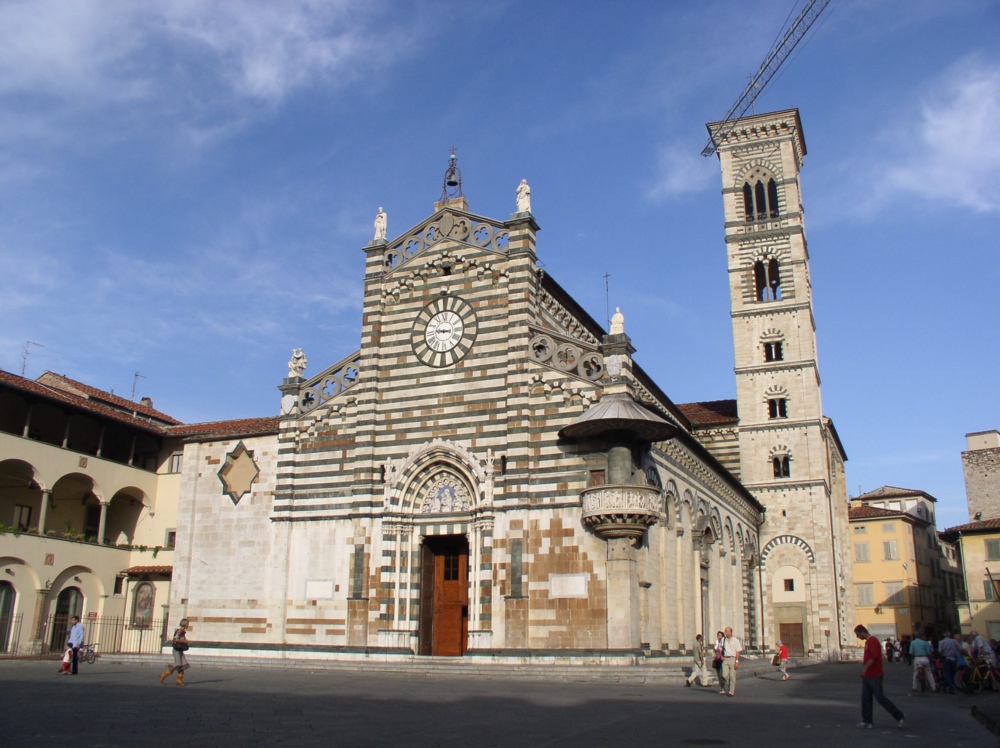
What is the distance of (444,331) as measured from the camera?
28203 millimetres

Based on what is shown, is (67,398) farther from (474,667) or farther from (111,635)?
(474,667)

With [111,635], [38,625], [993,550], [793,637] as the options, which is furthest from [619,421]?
[993,550]

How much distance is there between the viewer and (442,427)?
27.2 metres

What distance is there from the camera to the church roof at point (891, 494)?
219ft

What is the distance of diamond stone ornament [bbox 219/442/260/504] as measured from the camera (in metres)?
29.7

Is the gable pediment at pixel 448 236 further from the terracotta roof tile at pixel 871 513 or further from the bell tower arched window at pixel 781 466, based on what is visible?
the terracotta roof tile at pixel 871 513

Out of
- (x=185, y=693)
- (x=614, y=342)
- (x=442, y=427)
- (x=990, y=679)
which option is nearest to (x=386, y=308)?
(x=442, y=427)

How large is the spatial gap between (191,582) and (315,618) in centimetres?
505

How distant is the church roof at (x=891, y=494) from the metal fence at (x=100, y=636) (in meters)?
54.0

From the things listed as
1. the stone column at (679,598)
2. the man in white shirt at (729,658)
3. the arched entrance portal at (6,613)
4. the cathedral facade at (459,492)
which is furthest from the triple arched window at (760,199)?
the arched entrance portal at (6,613)

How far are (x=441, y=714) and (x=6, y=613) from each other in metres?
24.0

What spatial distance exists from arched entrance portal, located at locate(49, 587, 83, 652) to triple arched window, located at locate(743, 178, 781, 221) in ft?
120

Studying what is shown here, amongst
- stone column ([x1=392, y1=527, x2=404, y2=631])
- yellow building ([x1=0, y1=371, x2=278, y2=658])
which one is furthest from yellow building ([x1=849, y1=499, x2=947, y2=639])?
yellow building ([x1=0, y1=371, x2=278, y2=658])

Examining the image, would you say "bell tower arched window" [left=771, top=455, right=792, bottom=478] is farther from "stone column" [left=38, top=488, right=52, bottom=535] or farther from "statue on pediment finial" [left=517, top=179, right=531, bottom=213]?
"stone column" [left=38, top=488, right=52, bottom=535]
